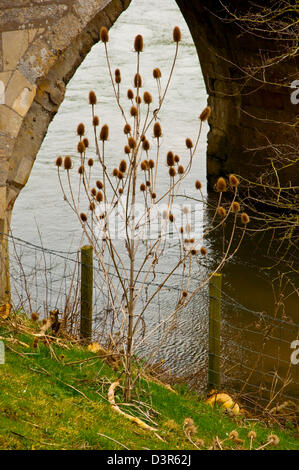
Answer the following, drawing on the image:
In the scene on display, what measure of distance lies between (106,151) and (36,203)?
3.36 m

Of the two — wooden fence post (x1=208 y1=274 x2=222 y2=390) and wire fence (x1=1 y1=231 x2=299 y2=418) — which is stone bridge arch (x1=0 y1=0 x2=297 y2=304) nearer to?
wire fence (x1=1 y1=231 x2=299 y2=418)

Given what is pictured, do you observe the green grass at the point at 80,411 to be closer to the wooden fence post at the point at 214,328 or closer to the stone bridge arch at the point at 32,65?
the wooden fence post at the point at 214,328

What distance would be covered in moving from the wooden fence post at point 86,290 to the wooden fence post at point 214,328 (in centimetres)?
95

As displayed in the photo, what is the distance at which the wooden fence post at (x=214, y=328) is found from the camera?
5.85 metres

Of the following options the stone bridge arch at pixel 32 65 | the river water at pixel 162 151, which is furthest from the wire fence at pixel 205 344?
the stone bridge arch at pixel 32 65

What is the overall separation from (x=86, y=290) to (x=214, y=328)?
1.04 metres

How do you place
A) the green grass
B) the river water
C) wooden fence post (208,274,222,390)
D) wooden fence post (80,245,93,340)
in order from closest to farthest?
the green grass < wooden fence post (208,274,222,390) < wooden fence post (80,245,93,340) < the river water

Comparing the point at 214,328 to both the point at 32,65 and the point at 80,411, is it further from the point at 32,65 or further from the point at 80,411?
the point at 32,65

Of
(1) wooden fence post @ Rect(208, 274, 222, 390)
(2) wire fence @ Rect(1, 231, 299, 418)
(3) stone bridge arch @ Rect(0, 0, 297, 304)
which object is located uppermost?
(3) stone bridge arch @ Rect(0, 0, 297, 304)

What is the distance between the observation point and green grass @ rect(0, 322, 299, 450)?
3789 mm

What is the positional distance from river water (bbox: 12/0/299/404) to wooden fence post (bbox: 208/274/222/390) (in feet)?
0.48

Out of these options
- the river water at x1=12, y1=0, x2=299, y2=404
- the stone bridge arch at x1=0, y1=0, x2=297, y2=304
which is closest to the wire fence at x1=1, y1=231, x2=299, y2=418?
the river water at x1=12, y1=0, x2=299, y2=404

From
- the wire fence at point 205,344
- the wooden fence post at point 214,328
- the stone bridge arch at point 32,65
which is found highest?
the stone bridge arch at point 32,65
